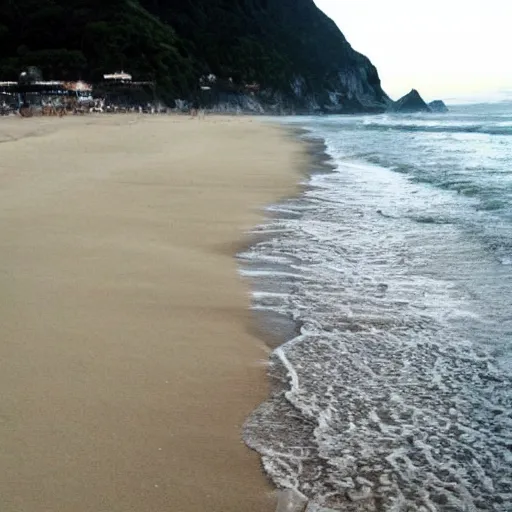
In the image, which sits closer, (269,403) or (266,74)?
(269,403)

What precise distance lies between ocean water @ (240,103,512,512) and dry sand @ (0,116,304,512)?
0.20 m

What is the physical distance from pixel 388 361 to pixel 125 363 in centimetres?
136

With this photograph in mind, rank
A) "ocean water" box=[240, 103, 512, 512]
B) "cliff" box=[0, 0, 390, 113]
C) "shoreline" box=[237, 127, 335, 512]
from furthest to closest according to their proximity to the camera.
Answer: "cliff" box=[0, 0, 390, 113]
"ocean water" box=[240, 103, 512, 512]
"shoreline" box=[237, 127, 335, 512]

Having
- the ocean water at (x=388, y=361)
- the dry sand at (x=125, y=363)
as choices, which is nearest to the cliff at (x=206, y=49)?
the dry sand at (x=125, y=363)

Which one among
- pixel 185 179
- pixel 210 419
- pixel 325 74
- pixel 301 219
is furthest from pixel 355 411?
pixel 325 74

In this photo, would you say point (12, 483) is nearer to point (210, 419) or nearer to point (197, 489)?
point (197, 489)

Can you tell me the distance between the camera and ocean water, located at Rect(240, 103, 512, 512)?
2195 millimetres

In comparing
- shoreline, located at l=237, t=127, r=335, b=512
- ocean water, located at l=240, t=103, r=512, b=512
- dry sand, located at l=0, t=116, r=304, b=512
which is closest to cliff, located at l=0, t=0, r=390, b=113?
dry sand, located at l=0, t=116, r=304, b=512

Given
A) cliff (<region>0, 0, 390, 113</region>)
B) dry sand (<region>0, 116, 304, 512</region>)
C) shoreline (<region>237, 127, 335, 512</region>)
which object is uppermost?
cliff (<region>0, 0, 390, 113</region>)

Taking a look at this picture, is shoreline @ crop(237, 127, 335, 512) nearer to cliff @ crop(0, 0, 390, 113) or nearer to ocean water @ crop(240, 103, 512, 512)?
ocean water @ crop(240, 103, 512, 512)

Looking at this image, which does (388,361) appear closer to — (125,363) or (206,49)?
(125,363)

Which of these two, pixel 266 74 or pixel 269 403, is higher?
pixel 266 74

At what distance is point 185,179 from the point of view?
10.6 m

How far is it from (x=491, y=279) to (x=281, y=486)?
3233mm
